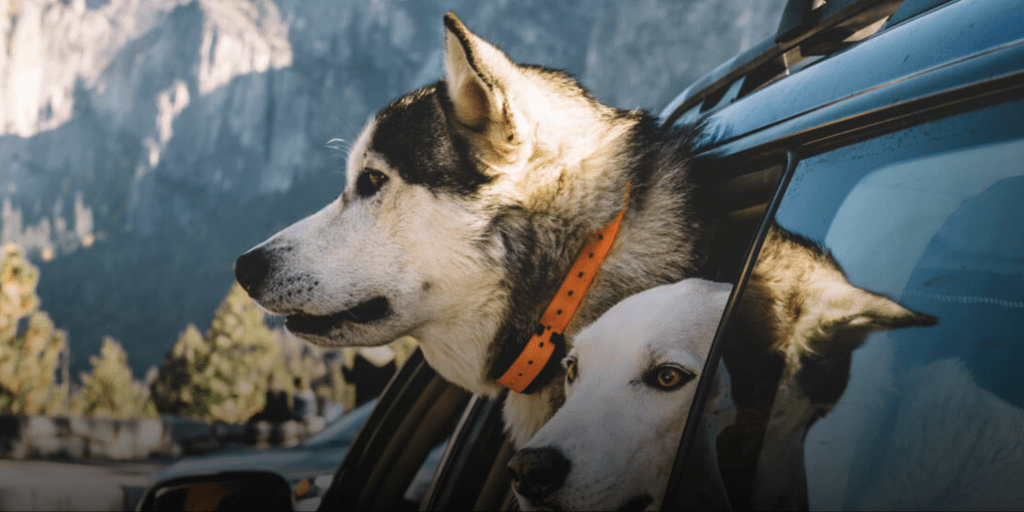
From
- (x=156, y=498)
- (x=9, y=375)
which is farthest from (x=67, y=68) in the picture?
(x=156, y=498)

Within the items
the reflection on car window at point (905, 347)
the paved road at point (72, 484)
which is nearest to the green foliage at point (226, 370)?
the paved road at point (72, 484)

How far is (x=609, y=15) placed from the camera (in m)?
76.6

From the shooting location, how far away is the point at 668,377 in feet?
3.72

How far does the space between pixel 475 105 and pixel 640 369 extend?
800 millimetres

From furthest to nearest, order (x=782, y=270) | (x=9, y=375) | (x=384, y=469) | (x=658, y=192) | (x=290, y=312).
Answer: (x=9, y=375) < (x=384, y=469) < (x=290, y=312) < (x=658, y=192) < (x=782, y=270)

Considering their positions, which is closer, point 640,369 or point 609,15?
point 640,369

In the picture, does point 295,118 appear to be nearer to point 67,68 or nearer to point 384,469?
point 67,68

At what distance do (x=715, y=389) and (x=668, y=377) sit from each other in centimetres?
16

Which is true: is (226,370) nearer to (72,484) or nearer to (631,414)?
(72,484)

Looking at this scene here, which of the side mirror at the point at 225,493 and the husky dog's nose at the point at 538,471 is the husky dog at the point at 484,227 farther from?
the side mirror at the point at 225,493

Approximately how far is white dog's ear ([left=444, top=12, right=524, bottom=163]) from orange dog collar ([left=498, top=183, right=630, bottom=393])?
0.98 ft

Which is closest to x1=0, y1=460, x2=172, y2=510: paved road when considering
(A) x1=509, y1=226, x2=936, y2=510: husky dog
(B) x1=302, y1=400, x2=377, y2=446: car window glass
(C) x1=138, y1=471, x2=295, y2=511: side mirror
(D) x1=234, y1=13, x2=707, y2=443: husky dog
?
(B) x1=302, y1=400, x2=377, y2=446: car window glass

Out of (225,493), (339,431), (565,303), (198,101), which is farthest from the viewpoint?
(198,101)

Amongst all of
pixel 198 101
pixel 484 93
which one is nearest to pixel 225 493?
pixel 484 93
